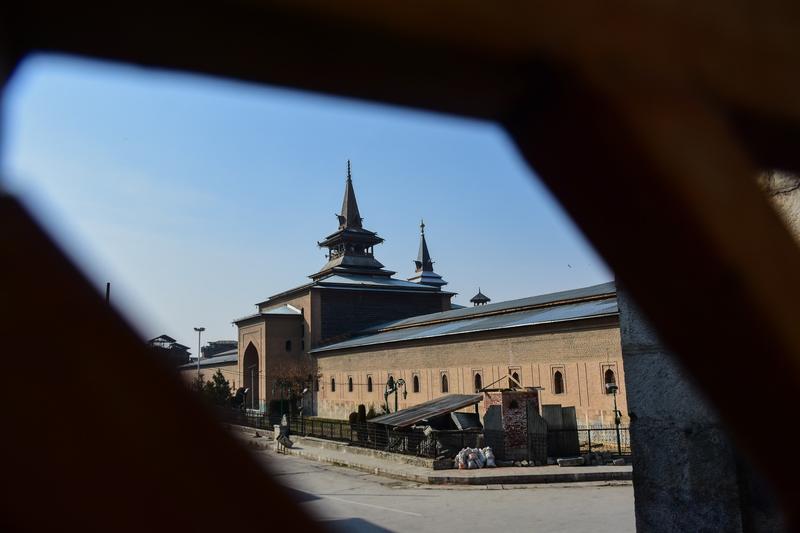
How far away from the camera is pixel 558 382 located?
81.6ft

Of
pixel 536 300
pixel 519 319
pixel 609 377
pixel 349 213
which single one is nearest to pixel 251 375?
pixel 349 213

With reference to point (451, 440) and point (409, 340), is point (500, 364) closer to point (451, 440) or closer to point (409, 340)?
point (409, 340)

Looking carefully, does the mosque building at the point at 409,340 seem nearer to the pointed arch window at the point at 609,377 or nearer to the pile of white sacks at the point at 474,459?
the pointed arch window at the point at 609,377

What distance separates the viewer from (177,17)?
458 mm

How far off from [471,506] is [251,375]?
40357 millimetres

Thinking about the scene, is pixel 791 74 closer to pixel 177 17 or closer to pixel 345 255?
pixel 177 17

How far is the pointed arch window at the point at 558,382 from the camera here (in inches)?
969

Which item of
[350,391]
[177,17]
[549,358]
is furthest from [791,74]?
[350,391]

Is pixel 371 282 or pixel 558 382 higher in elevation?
pixel 371 282

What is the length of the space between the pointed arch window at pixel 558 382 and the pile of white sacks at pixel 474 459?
28.1 ft

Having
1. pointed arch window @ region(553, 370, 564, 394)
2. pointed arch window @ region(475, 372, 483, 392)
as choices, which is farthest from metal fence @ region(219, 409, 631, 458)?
pointed arch window @ region(475, 372, 483, 392)

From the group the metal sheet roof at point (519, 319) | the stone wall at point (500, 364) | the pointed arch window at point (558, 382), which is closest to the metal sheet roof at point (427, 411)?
the stone wall at point (500, 364)

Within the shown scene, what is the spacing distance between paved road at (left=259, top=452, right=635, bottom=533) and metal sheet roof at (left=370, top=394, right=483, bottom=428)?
3.20 meters

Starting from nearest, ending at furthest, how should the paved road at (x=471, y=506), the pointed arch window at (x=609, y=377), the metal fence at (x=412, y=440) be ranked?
the paved road at (x=471, y=506) < the metal fence at (x=412, y=440) < the pointed arch window at (x=609, y=377)
